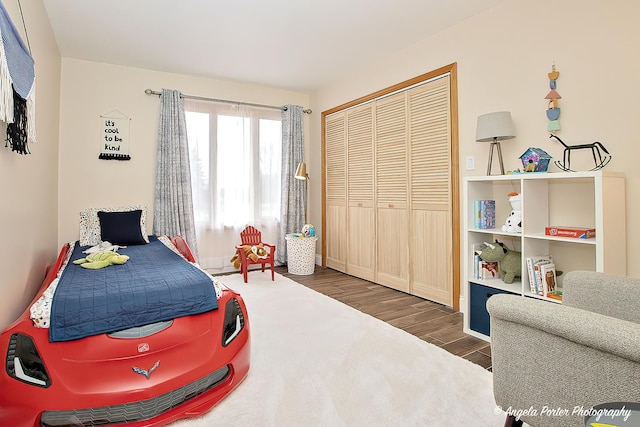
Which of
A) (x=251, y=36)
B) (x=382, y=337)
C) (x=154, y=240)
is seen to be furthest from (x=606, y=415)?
(x=154, y=240)

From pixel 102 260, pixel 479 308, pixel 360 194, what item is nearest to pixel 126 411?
pixel 102 260

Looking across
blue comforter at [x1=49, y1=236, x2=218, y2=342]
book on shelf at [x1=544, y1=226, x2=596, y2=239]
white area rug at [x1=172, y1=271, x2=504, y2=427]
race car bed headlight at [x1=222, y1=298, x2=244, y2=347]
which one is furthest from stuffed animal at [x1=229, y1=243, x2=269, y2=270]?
book on shelf at [x1=544, y1=226, x2=596, y2=239]

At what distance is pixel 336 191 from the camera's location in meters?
5.02

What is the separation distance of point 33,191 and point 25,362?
167 centimetres

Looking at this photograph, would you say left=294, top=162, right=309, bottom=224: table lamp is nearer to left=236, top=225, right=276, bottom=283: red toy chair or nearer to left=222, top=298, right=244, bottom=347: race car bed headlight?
left=236, top=225, right=276, bottom=283: red toy chair

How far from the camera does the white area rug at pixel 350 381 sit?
1682 mm

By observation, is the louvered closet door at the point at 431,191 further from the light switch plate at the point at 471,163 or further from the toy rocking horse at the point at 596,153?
the toy rocking horse at the point at 596,153

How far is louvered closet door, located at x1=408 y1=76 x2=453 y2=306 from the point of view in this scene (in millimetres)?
3383

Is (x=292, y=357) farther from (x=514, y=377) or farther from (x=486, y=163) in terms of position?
(x=486, y=163)

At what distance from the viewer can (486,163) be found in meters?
3.01

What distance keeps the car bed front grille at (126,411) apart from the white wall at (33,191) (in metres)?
0.77

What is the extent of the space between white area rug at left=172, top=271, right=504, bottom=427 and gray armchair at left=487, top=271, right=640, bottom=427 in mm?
478

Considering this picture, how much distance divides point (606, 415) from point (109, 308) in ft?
6.34

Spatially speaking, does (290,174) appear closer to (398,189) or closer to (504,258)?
(398,189)
